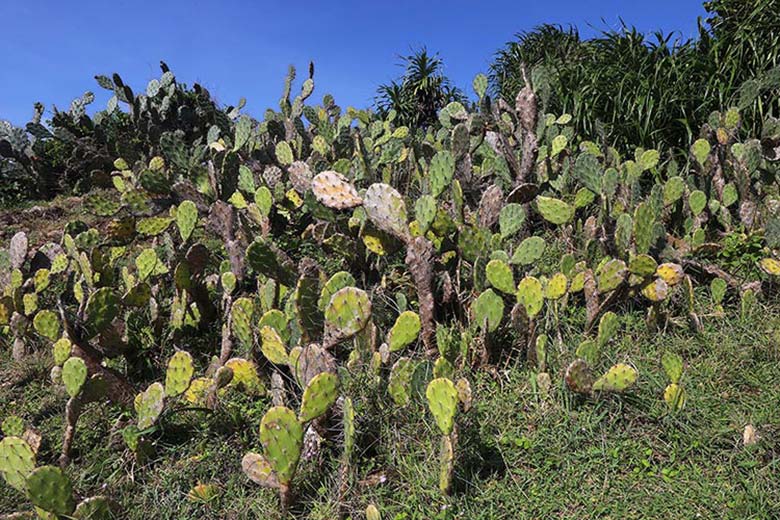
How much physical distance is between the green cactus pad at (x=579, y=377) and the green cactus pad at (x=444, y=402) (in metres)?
0.56

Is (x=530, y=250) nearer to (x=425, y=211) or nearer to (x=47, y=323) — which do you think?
(x=425, y=211)

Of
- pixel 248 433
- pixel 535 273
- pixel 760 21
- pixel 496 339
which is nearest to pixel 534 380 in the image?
pixel 496 339

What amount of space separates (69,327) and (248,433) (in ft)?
2.83

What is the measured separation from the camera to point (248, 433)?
2449mm

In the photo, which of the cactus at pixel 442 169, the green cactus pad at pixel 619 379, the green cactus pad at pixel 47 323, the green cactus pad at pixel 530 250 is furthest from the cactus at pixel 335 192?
the green cactus pad at pixel 619 379

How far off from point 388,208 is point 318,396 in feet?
3.33

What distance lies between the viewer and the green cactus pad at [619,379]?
7.61ft

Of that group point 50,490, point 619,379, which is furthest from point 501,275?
point 50,490

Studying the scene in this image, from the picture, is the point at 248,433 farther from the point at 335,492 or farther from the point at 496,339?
the point at 496,339

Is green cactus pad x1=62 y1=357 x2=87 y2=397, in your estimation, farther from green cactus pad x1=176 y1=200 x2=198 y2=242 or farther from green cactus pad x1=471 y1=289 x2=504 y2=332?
green cactus pad x1=471 y1=289 x2=504 y2=332

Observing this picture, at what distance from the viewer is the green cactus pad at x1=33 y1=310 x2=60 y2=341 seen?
2678 mm

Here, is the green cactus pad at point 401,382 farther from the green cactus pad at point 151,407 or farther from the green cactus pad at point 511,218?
the green cactus pad at point 511,218

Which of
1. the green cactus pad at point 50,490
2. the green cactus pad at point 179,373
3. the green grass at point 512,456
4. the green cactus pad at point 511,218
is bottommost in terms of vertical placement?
the green grass at point 512,456

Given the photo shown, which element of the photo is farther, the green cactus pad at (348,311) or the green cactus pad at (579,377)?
the green cactus pad at (579,377)
